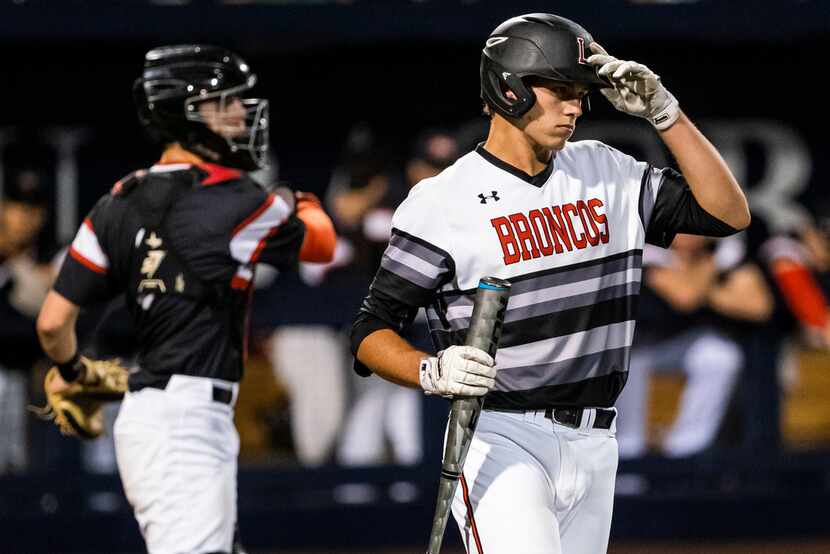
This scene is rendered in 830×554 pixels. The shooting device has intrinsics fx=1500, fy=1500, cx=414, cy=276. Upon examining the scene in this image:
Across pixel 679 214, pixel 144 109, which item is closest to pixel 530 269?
pixel 679 214

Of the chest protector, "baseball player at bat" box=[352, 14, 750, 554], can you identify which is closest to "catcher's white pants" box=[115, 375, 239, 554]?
the chest protector

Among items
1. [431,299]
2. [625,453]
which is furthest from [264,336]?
[431,299]

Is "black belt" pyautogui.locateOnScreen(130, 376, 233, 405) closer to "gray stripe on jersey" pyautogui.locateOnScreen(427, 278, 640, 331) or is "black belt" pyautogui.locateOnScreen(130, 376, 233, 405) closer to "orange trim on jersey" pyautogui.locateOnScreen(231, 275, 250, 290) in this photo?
"orange trim on jersey" pyautogui.locateOnScreen(231, 275, 250, 290)

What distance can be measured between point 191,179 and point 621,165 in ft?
4.62

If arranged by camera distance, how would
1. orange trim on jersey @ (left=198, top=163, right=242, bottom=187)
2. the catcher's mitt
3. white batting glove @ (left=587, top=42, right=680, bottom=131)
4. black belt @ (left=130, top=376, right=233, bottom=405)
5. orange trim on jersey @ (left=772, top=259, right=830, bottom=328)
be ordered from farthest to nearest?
1. orange trim on jersey @ (left=772, top=259, right=830, bottom=328)
2. the catcher's mitt
3. orange trim on jersey @ (left=198, top=163, right=242, bottom=187)
4. black belt @ (left=130, top=376, right=233, bottom=405)
5. white batting glove @ (left=587, top=42, right=680, bottom=131)

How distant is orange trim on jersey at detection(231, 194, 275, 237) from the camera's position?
4379 millimetres

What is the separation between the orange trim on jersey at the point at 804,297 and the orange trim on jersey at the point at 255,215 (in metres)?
3.98

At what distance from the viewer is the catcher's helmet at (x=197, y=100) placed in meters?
4.59

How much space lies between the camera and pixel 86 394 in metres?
4.73

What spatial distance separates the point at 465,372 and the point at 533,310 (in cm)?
36

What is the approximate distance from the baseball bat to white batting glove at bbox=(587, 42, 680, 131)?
1.62 ft

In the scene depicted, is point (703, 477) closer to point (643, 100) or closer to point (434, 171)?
point (434, 171)

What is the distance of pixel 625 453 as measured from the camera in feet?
24.9

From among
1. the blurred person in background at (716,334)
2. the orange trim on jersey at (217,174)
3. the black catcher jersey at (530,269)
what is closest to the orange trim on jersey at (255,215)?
the orange trim on jersey at (217,174)
